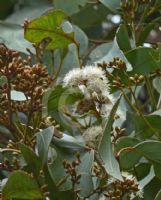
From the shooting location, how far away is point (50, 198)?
58.0 inches

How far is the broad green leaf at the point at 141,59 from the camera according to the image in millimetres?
1637

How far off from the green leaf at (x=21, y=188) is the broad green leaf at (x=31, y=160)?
0.05 m

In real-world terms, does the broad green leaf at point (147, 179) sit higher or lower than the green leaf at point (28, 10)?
lower

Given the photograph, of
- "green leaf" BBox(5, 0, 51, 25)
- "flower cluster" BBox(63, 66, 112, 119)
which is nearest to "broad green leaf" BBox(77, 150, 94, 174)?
"flower cluster" BBox(63, 66, 112, 119)

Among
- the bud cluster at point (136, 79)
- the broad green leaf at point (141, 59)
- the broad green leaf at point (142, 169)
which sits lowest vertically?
the broad green leaf at point (142, 169)

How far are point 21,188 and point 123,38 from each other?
0.48 meters

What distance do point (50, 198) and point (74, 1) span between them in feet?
2.29

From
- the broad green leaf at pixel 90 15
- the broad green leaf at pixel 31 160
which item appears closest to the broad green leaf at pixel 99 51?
the broad green leaf at pixel 90 15

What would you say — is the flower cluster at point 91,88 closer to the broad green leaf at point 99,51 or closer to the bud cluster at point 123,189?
the bud cluster at point 123,189

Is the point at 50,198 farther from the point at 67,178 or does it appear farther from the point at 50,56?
the point at 50,56

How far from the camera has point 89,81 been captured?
1570 millimetres

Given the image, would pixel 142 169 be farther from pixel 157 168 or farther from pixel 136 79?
pixel 136 79

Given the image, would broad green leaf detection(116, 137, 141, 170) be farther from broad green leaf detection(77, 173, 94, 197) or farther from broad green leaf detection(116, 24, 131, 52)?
broad green leaf detection(116, 24, 131, 52)

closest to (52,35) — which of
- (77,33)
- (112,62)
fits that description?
(112,62)
